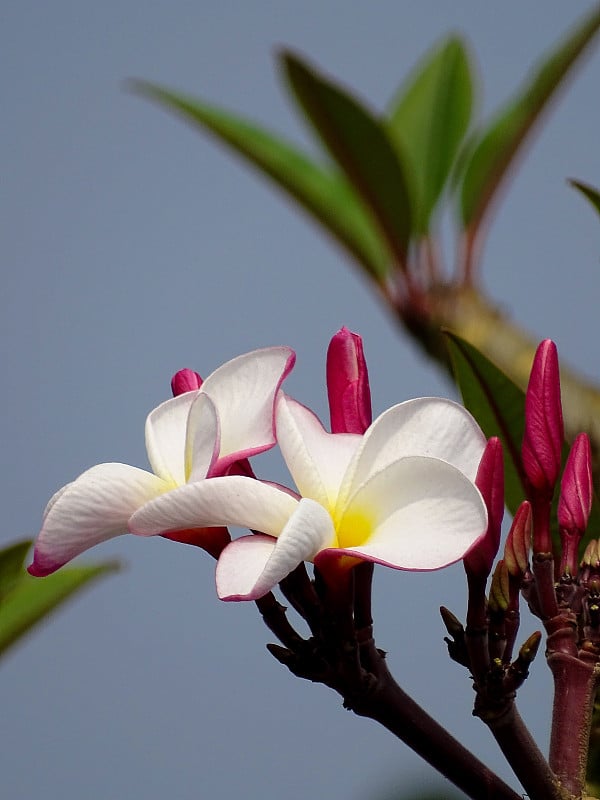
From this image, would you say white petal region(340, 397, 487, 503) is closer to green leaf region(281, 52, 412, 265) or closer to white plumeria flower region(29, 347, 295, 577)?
white plumeria flower region(29, 347, 295, 577)

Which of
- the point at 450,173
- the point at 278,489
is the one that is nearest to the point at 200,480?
the point at 278,489

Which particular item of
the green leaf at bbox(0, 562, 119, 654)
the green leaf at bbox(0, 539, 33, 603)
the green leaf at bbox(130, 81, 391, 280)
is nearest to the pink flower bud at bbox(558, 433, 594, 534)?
the green leaf at bbox(0, 539, 33, 603)

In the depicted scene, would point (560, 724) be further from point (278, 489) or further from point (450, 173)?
point (450, 173)

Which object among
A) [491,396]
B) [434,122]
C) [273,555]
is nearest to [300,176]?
[434,122]

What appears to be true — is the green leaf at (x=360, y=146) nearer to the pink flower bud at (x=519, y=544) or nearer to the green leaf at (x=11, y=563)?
the green leaf at (x=11, y=563)

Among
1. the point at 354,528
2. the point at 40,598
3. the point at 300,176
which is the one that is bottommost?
the point at 40,598

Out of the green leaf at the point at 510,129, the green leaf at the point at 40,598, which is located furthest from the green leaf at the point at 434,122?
the green leaf at the point at 40,598

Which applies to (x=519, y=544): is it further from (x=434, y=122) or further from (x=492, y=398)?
(x=434, y=122)
